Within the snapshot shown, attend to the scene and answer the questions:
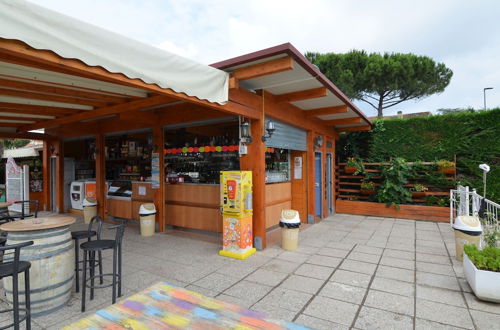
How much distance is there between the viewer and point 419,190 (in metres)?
7.07

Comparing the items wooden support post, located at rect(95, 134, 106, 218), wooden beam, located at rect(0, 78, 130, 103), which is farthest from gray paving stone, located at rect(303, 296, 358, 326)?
wooden support post, located at rect(95, 134, 106, 218)

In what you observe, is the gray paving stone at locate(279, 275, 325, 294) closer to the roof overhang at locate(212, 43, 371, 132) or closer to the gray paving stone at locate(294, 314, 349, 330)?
the gray paving stone at locate(294, 314, 349, 330)

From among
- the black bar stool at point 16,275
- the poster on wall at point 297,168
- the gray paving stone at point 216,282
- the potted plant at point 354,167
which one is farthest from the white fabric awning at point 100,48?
the potted plant at point 354,167

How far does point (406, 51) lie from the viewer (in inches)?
521

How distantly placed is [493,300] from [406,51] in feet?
45.5

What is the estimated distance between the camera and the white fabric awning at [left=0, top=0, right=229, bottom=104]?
1515 millimetres

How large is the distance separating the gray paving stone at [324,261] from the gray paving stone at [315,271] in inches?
5.3

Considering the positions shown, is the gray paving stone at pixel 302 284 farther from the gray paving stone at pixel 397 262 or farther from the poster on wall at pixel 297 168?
the poster on wall at pixel 297 168

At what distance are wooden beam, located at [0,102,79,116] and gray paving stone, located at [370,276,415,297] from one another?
18.9ft

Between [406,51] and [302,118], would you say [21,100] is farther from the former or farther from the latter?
[406,51]

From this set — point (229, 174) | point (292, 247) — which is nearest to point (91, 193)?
point (229, 174)

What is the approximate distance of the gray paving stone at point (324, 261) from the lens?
3.75 meters

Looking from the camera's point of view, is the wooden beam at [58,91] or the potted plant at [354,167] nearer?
the wooden beam at [58,91]

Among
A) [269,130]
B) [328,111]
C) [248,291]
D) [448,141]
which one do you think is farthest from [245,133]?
[448,141]
